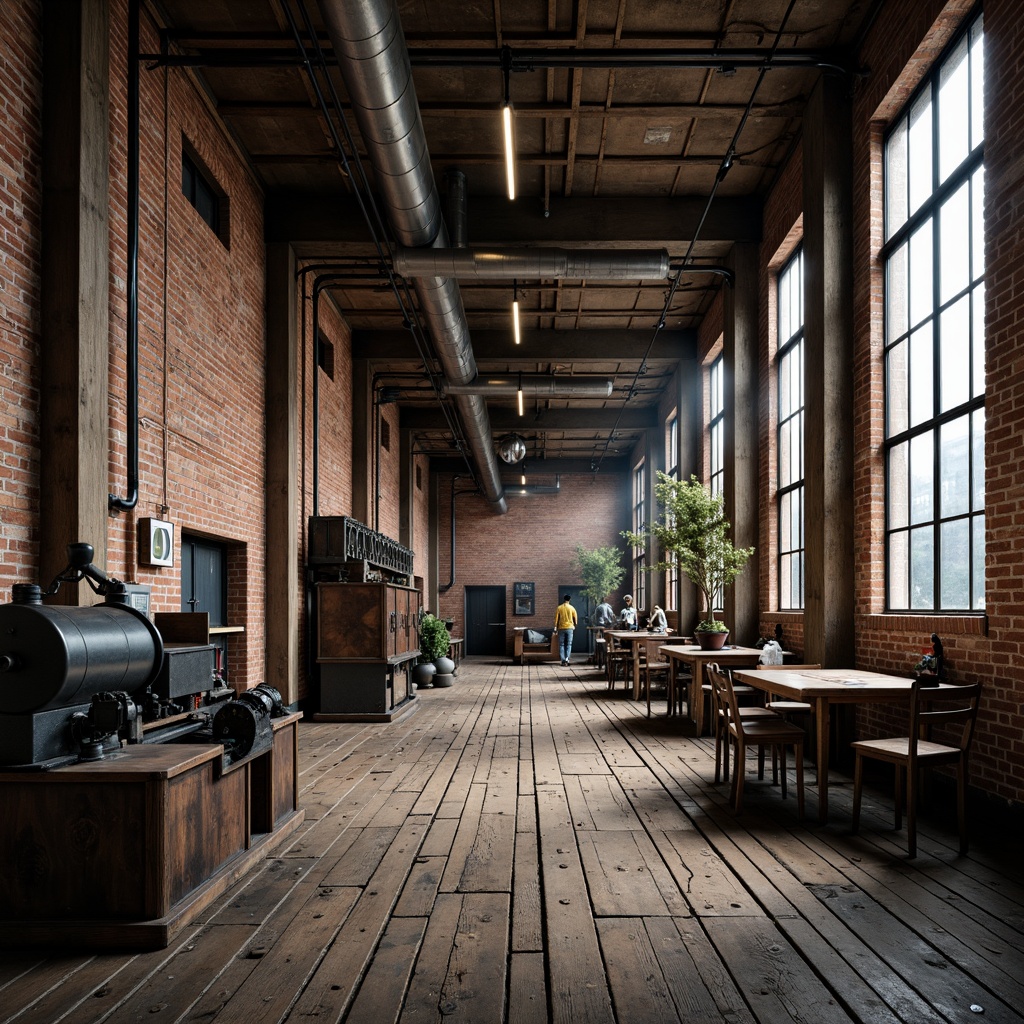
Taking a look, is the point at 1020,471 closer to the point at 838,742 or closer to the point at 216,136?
the point at 838,742

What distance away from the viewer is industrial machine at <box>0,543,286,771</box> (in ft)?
9.64

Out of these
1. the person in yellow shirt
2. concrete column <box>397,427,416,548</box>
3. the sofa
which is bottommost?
the sofa

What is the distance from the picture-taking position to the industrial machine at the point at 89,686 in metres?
2.94

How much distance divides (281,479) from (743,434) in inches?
197

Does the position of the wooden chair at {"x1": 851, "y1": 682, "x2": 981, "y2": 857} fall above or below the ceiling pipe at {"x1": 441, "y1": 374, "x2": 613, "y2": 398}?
below

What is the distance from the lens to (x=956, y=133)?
5730mm

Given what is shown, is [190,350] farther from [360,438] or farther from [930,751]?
[360,438]

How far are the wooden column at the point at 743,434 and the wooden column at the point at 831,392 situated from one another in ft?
8.09

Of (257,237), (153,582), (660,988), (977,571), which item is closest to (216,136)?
(257,237)

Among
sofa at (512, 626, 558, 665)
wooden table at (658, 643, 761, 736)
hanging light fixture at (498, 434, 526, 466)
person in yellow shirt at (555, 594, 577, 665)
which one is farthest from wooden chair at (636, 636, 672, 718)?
sofa at (512, 626, 558, 665)

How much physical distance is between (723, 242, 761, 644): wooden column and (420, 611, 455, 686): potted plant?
5488mm

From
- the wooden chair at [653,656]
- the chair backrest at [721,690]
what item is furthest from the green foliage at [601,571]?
the chair backrest at [721,690]

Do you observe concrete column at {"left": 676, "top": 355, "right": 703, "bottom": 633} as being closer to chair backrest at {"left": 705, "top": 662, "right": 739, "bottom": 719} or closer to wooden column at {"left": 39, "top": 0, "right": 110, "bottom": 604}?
chair backrest at {"left": 705, "top": 662, "right": 739, "bottom": 719}

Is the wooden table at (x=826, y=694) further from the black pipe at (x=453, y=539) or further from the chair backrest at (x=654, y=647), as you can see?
the black pipe at (x=453, y=539)
